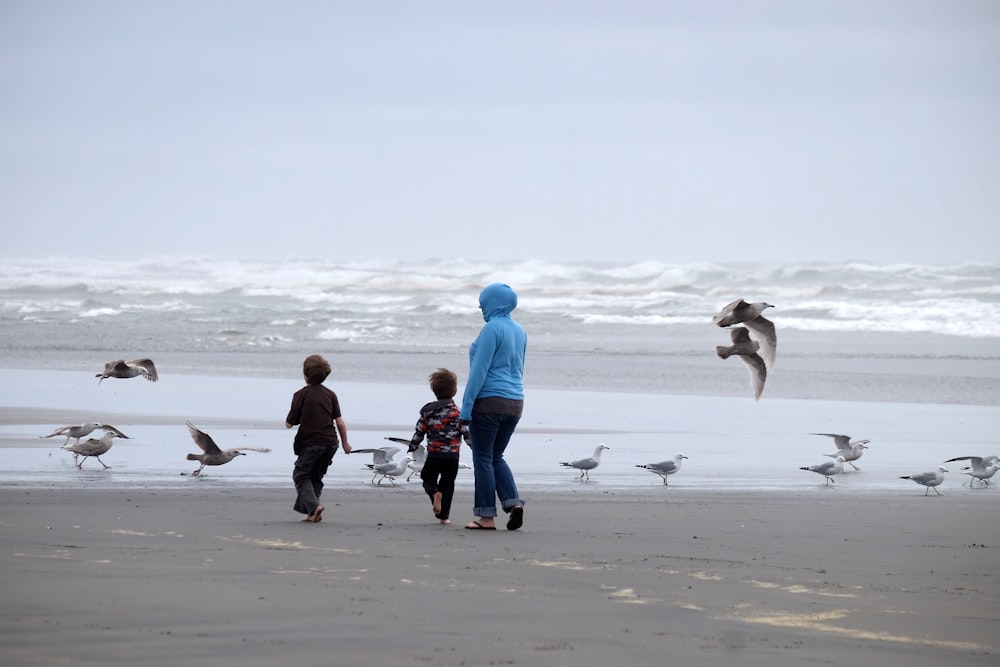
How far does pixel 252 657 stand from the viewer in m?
4.60

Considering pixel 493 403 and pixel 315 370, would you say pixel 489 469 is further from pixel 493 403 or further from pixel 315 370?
pixel 315 370

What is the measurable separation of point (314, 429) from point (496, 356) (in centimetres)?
133

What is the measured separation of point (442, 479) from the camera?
8508mm

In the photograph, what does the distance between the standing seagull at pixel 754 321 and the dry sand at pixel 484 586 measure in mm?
3931

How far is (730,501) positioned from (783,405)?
9.55 m

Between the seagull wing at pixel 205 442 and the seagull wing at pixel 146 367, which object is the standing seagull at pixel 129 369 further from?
the seagull wing at pixel 205 442

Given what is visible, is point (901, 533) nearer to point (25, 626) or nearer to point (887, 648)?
point (887, 648)

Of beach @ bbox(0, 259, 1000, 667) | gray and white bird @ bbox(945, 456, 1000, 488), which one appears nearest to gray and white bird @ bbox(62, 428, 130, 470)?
beach @ bbox(0, 259, 1000, 667)

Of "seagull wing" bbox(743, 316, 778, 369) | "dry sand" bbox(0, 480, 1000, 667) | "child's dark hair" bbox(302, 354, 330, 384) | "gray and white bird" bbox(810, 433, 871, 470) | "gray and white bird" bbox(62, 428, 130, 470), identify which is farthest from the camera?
"seagull wing" bbox(743, 316, 778, 369)

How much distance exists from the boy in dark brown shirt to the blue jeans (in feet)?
2.85

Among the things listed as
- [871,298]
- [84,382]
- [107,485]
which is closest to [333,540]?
[107,485]

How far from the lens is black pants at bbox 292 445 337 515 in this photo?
319 inches

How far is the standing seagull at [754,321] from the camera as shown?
42.0 ft

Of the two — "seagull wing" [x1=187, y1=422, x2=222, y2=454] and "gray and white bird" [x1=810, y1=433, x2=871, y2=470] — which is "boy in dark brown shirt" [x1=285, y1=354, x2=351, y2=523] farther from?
"gray and white bird" [x1=810, y1=433, x2=871, y2=470]
